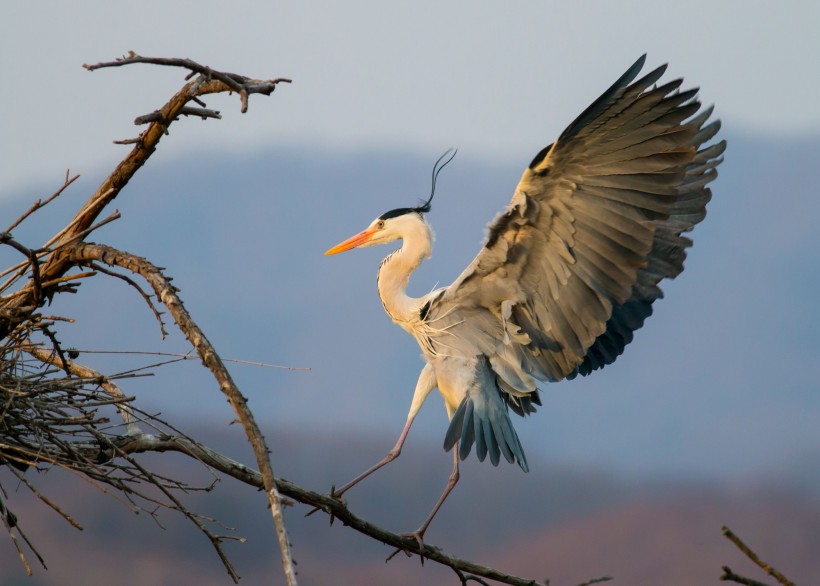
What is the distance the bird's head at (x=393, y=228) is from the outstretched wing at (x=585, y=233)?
1.05 ft

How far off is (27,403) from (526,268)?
1471 mm

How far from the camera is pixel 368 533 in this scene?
2.49m

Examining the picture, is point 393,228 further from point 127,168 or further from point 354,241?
point 127,168

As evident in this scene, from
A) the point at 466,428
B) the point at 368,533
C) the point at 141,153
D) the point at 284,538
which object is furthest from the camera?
the point at 466,428

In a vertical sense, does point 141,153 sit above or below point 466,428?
above

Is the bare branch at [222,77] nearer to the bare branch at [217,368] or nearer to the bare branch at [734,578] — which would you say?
the bare branch at [217,368]

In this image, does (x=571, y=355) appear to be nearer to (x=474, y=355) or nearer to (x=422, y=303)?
(x=474, y=355)

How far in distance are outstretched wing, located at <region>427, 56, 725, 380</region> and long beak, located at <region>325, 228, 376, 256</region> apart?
18.3 inches

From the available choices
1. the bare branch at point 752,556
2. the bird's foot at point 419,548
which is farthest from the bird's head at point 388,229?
the bare branch at point 752,556

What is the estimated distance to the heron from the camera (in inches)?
110

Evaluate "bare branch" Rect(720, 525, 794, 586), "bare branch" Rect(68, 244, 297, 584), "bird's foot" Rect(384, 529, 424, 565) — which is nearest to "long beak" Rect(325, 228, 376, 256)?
"bird's foot" Rect(384, 529, 424, 565)

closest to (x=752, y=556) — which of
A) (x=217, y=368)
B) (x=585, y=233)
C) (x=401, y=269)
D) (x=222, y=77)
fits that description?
(x=217, y=368)

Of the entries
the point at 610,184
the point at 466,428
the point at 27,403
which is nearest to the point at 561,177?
the point at 610,184

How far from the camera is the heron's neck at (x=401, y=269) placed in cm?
338
